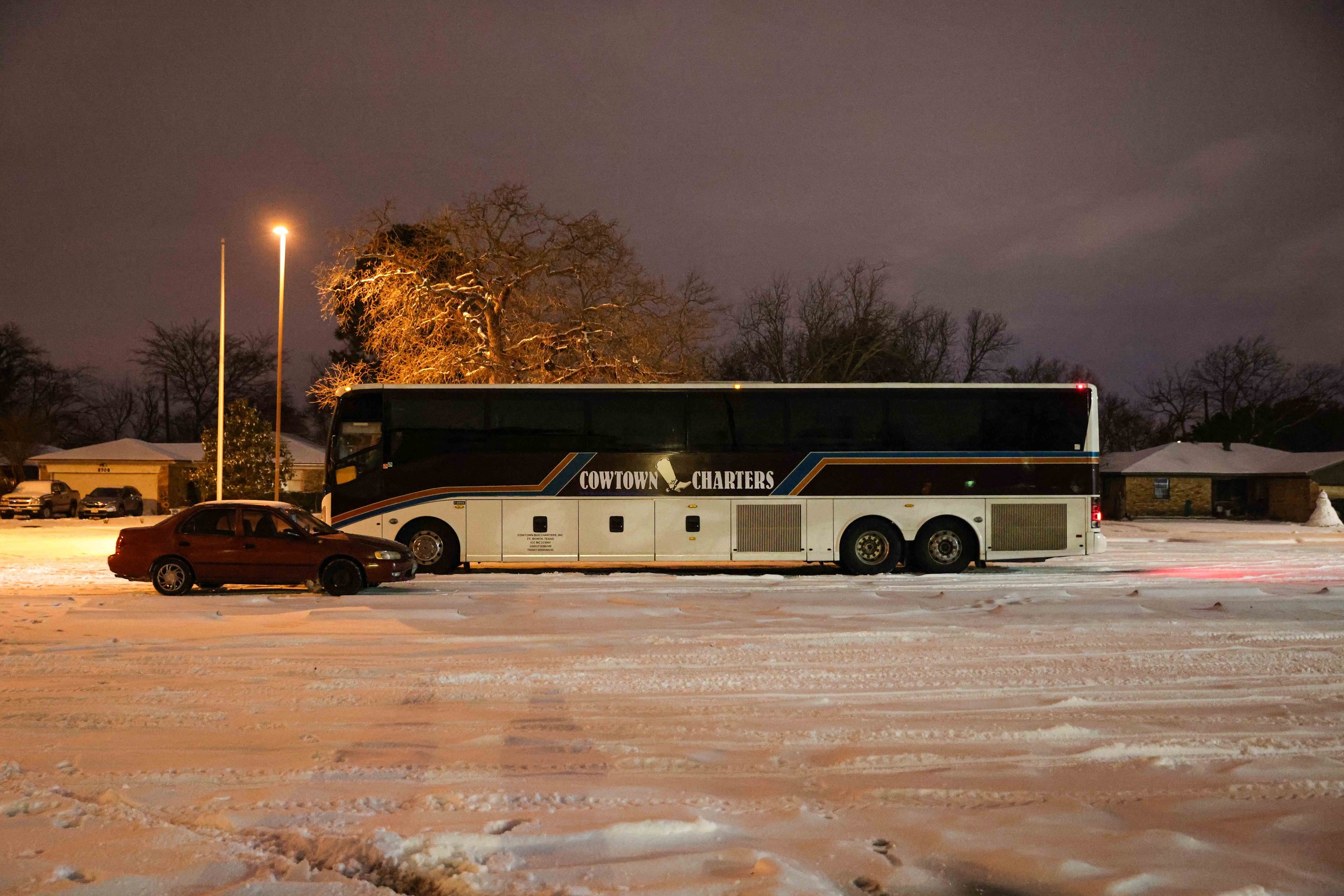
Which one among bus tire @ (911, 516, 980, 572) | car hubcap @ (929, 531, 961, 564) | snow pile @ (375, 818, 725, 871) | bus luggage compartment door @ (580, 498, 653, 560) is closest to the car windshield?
bus luggage compartment door @ (580, 498, 653, 560)

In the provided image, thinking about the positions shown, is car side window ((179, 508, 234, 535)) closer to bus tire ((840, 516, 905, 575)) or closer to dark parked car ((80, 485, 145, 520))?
bus tire ((840, 516, 905, 575))

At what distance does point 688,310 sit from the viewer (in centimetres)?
3341

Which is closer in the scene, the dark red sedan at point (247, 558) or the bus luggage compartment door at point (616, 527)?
the dark red sedan at point (247, 558)

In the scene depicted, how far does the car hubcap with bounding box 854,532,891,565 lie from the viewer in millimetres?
18469

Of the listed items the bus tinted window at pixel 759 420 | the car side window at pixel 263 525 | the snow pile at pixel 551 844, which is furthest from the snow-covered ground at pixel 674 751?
the bus tinted window at pixel 759 420

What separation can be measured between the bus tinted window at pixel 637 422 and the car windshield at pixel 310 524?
17.5 feet

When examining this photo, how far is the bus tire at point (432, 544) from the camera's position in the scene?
1845 cm

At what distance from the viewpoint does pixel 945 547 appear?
1847 centimetres

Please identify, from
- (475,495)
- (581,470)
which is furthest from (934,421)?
(475,495)

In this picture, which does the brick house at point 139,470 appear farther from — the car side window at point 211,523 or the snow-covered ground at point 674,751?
the snow-covered ground at point 674,751

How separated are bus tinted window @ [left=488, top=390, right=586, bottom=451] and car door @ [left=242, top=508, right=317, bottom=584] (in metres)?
4.59

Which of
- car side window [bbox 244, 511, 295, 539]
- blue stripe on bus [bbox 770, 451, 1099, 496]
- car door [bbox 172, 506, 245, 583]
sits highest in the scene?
blue stripe on bus [bbox 770, 451, 1099, 496]

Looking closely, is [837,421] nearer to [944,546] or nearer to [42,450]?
[944,546]

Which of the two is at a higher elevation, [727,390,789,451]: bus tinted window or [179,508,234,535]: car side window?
[727,390,789,451]: bus tinted window
